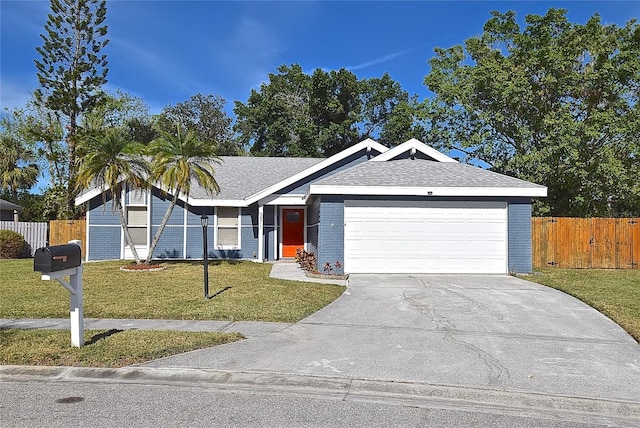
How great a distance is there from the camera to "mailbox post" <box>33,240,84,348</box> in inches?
219

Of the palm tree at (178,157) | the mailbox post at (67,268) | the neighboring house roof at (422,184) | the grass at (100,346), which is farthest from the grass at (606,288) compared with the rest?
the palm tree at (178,157)

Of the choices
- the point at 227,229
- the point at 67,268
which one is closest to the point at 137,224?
the point at 227,229

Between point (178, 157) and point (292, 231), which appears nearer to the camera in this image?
point (178, 157)

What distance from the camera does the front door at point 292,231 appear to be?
754 inches

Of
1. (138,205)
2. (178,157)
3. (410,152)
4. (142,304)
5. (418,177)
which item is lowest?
(142,304)

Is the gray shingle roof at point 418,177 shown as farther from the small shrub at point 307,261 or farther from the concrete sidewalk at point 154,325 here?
the concrete sidewalk at point 154,325

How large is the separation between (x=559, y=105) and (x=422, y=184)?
42.9 ft

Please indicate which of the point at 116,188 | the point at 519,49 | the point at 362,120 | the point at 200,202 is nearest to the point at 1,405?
the point at 116,188

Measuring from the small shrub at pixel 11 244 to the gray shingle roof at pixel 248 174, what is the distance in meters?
8.32

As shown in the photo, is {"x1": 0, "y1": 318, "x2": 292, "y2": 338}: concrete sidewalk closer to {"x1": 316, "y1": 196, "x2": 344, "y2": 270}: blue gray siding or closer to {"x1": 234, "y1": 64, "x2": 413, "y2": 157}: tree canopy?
{"x1": 316, "y1": 196, "x2": 344, "y2": 270}: blue gray siding

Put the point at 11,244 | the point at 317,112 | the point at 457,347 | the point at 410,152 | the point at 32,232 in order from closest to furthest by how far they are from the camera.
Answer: the point at 457,347 → the point at 410,152 → the point at 11,244 → the point at 32,232 → the point at 317,112

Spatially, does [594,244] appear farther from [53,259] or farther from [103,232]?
[103,232]

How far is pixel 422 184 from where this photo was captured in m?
14.1

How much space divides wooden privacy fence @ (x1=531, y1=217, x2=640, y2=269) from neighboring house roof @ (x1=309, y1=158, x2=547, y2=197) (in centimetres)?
408
